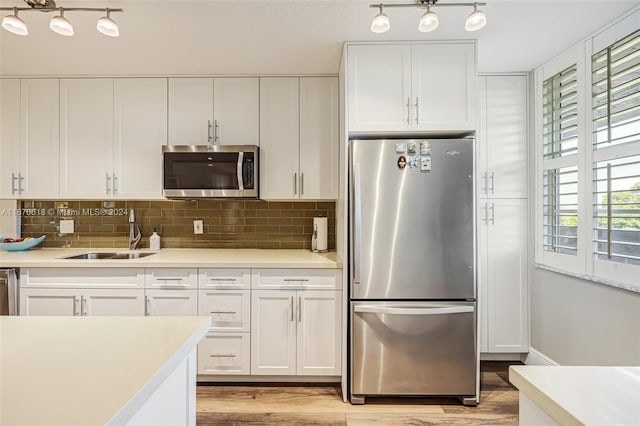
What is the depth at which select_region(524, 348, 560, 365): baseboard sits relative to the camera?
2.52 meters

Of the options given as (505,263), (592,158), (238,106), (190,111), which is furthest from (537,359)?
(190,111)

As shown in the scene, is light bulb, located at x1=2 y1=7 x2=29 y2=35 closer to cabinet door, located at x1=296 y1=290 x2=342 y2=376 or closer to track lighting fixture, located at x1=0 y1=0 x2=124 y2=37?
track lighting fixture, located at x1=0 y1=0 x2=124 y2=37

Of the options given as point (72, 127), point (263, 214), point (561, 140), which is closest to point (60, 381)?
point (263, 214)

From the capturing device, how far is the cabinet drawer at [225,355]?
2.41 meters

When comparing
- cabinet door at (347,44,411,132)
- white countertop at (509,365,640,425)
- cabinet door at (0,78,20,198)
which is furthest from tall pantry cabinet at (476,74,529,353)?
cabinet door at (0,78,20,198)

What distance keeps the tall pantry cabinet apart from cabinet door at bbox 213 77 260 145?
5.83 ft

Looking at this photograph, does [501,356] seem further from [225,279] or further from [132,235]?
[132,235]

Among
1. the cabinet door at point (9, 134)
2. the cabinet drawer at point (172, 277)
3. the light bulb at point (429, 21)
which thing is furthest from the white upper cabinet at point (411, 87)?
the cabinet door at point (9, 134)

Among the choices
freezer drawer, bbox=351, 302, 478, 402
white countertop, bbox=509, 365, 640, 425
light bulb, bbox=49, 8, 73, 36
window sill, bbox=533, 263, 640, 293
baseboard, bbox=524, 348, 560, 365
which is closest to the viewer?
white countertop, bbox=509, 365, 640, 425

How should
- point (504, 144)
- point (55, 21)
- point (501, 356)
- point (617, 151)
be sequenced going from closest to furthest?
point (55, 21)
point (617, 151)
point (504, 144)
point (501, 356)

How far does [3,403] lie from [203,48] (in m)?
2.24

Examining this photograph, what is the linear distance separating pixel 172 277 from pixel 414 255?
165 cm

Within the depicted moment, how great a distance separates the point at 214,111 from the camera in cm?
275

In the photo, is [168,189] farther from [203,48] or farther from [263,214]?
[203,48]
